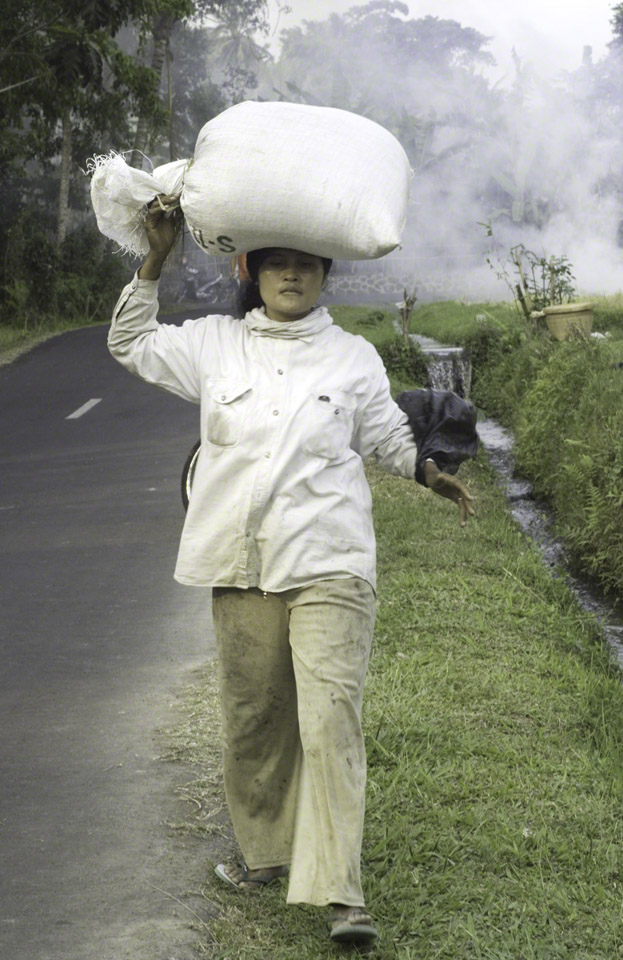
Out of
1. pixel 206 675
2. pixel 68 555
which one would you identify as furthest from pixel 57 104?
pixel 206 675

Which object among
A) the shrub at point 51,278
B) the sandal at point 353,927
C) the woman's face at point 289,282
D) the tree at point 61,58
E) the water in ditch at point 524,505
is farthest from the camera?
the shrub at point 51,278

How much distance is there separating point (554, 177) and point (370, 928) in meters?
43.9

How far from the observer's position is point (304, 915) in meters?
3.93

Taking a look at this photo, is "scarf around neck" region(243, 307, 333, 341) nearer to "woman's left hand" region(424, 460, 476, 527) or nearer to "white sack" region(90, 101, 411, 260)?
"white sack" region(90, 101, 411, 260)

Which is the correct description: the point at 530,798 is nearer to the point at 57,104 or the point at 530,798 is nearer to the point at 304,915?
the point at 304,915

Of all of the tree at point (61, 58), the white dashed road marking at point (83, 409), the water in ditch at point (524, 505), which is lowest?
the water in ditch at point (524, 505)

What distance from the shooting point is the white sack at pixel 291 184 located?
371cm

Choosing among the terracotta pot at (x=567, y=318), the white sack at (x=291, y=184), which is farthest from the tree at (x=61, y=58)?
the white sack at (x=291, y=184)

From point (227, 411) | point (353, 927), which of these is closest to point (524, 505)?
point (227, 411)

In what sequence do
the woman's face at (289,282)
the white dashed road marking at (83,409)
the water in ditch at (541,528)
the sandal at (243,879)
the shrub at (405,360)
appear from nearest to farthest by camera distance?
the woman's face at (289,282) < the sandal at (243,879) < the water in ditch at (541,528) < the white dashed road marking at (83,409) < the shrub at (405,360)

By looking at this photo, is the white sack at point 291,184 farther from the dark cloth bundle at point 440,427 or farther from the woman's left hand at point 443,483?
the woman's left hand at point 443,483

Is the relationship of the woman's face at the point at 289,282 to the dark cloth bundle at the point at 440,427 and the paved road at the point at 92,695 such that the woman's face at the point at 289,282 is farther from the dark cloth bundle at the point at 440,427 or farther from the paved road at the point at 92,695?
the paved road at the point at 92,695

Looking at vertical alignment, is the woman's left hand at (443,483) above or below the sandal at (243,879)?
above

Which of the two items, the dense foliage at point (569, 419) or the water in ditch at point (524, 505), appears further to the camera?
the dense foliage at point (569, 419)
